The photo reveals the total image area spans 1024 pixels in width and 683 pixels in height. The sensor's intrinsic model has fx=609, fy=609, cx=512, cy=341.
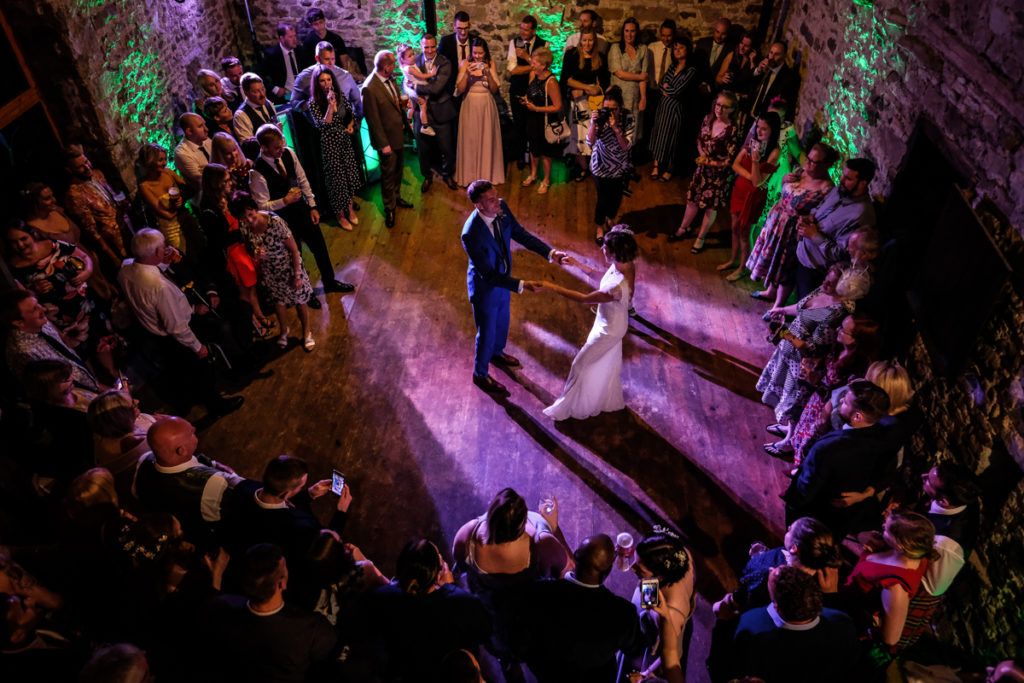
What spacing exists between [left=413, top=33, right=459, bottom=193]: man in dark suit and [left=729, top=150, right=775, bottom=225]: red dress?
310 cm

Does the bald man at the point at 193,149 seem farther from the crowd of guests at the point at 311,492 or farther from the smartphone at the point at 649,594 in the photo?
the smartphone at the point at 649,594

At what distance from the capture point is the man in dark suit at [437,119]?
629 cm

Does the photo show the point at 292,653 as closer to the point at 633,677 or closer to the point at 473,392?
the point at 633,677

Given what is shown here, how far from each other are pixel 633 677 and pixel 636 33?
633 centimetres

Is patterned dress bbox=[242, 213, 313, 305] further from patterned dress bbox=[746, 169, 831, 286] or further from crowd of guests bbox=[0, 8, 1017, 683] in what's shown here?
patterned dress bbox=[746, 169, 831, 286]

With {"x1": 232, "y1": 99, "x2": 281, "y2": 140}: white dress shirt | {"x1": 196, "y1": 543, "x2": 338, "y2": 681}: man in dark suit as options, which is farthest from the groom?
{"x1": 232, "y1": 99, "x2": 281, "y2": 140}: white dress shirt

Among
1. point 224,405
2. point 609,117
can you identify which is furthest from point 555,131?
point 224,405

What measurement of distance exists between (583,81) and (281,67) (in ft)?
10.9

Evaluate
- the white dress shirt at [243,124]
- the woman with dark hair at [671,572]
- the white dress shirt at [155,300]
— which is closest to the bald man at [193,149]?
the white dress shirt at [243,124]

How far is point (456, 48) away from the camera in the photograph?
256 inches

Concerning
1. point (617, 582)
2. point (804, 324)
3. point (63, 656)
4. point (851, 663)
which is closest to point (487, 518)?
point (617, 582)

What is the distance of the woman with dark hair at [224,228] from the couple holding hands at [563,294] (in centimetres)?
168

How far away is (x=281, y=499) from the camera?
8.77 feet

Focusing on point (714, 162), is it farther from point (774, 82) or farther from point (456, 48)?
point (456, 48)
